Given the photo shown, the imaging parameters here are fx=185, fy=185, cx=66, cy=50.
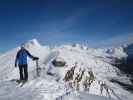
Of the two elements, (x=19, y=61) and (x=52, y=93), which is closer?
(x=52, y=93)

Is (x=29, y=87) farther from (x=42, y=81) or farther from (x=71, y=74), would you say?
(x=71, y=74)

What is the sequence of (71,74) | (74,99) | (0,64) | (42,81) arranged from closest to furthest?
(74,99), (42,81), (71,74), (0,64)

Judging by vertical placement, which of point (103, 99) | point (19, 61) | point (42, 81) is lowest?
point (103, 99)

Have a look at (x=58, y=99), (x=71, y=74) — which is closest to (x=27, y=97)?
(x=58, y=99)

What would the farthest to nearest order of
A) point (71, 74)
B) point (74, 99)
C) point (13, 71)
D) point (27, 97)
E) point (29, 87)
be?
point (13, 71) < point (71, 74) < point (29, 87) < point (27, 97) < point (74, 99)

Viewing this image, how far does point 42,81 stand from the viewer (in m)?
15.1

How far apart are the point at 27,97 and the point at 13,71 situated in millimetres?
46038

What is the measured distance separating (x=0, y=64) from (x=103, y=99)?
67009mm

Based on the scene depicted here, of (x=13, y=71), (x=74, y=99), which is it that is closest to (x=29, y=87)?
(x=74, y=99)

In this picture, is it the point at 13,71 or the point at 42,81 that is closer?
the point at 42,81

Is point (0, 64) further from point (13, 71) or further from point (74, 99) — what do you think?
point (74, 99)

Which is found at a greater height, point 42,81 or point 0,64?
point 0,64

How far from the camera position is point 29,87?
45.7 ft

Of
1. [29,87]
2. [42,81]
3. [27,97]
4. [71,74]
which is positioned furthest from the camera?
[71,74]
